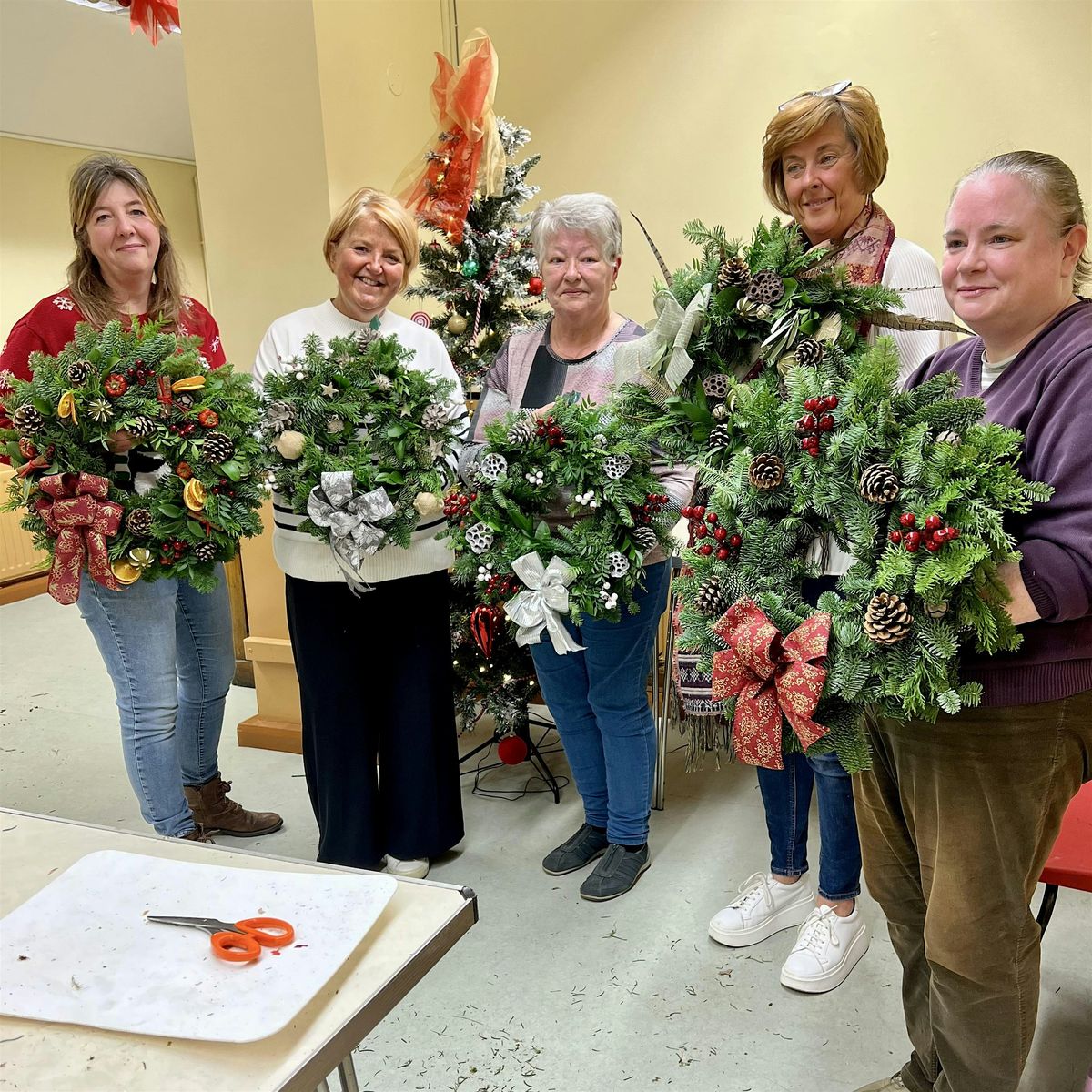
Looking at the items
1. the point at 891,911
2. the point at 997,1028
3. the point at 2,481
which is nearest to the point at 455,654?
the point at 891,911

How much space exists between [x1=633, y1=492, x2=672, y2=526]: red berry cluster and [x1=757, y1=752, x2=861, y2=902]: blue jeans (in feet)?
2.11

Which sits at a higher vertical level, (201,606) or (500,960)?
(201,606)

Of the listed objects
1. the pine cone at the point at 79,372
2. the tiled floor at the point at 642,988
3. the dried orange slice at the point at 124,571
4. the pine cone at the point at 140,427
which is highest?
the pine cone at the point at 79,372

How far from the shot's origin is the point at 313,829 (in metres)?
3.02

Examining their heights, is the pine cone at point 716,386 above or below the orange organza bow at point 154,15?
below

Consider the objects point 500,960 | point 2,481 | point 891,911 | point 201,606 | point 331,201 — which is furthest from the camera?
point 2,481

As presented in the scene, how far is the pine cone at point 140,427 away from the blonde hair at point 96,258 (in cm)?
42

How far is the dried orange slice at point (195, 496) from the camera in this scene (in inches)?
83.3

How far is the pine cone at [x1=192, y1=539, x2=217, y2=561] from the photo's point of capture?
218cm

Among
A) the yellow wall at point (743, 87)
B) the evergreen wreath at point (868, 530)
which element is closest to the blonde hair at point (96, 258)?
the evergreen wreath at point (868, 530)

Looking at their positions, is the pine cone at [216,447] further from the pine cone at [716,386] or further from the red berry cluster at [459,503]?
the pine cone at [716,386]

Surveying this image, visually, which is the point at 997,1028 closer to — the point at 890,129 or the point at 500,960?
the point at 500,960

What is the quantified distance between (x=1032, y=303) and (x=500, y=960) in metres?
1.88

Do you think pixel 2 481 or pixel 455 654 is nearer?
pixel 455 654
